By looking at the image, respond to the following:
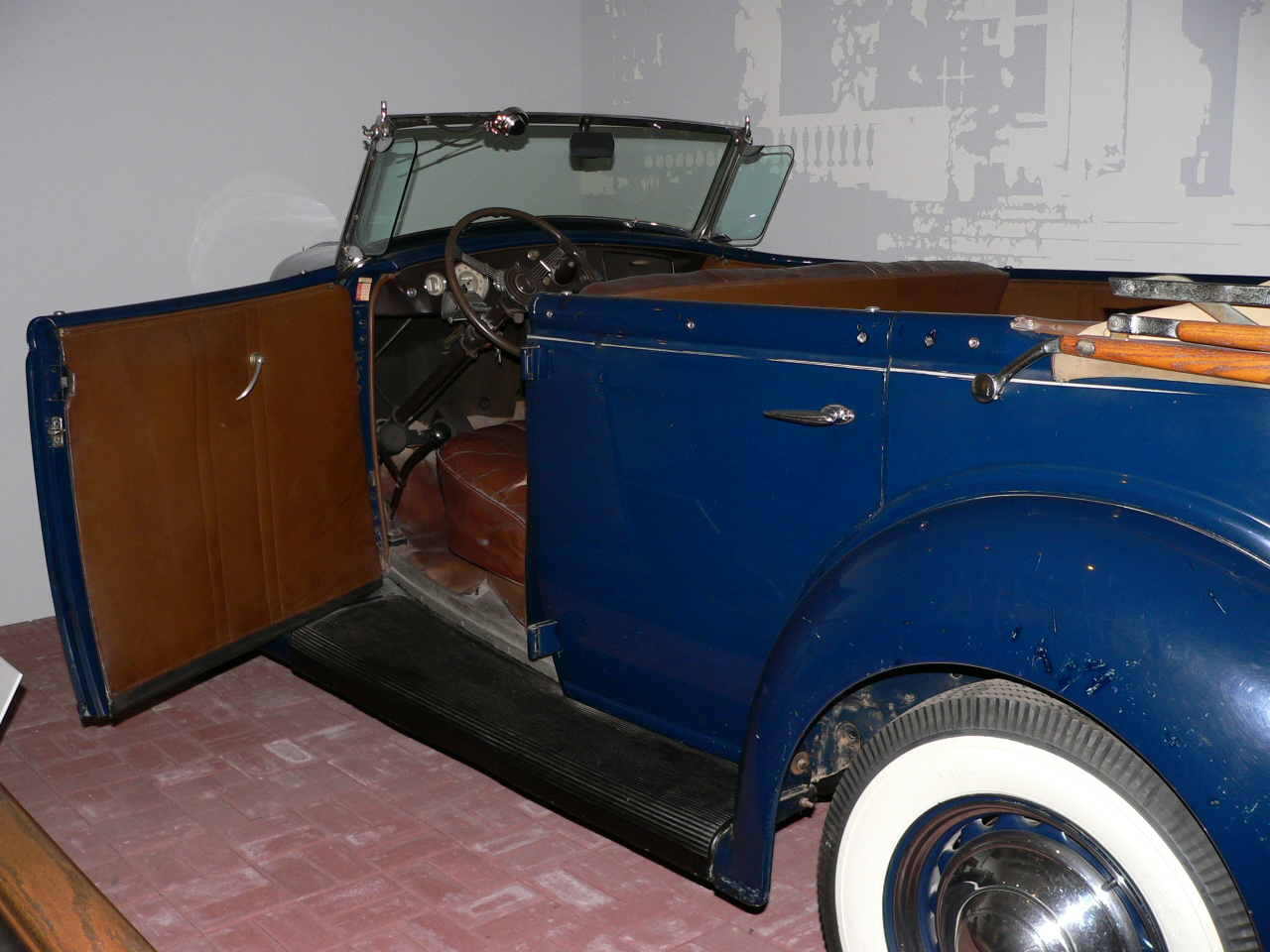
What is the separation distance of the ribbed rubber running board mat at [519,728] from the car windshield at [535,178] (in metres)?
1.04

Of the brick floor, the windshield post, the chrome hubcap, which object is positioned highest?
the windshield post

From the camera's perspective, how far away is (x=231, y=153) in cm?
432

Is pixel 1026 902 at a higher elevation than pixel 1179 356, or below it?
below

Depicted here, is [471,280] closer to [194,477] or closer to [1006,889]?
[194,477]

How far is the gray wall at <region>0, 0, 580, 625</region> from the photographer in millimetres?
3818

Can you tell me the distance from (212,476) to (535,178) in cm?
135

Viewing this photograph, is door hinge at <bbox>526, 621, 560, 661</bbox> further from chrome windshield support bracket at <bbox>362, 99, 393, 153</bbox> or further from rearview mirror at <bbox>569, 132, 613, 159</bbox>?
rearview mirror at <bbox>569, 132, 613, 159</bbox>

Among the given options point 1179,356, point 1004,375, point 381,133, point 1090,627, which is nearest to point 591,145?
point 381,133

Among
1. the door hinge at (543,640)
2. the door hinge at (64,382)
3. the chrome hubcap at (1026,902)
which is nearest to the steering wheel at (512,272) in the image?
the door hinge at (543,640)

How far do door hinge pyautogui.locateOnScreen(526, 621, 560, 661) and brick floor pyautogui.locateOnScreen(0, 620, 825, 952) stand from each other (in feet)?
1.58

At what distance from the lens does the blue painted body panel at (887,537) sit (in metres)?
1.21

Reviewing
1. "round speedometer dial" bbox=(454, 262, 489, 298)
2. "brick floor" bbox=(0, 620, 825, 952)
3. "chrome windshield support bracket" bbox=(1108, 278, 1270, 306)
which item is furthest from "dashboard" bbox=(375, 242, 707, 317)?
"chrome windshield support bracket" bbox=(1108, 278, 1270, 306)

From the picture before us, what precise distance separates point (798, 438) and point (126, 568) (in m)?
1.52

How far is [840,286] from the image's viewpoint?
227 centimetres
